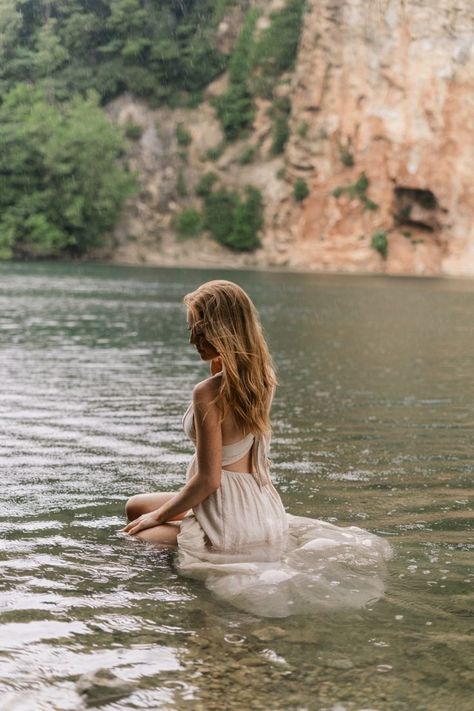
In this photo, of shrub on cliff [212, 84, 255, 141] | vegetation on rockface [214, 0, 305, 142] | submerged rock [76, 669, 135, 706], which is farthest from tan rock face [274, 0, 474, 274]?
submerged rock [76, 669, 135, 706]

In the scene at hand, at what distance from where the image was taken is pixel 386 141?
61.2m

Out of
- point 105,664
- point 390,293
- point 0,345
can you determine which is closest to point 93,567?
point 105,664

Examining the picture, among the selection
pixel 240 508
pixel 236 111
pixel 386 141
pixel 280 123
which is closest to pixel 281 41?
pixel 236 111

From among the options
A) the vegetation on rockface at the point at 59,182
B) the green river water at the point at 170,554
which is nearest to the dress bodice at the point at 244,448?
the green river water at the point at 170,554

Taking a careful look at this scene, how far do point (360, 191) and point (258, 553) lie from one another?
191ft

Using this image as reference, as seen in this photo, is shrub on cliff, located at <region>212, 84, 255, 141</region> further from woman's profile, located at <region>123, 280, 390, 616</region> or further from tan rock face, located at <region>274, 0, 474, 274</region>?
woman's profile, located at <region>123, 280, 390, 616</region>

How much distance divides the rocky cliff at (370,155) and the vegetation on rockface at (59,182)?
3.12 metres

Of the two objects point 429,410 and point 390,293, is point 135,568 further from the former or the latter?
point 390,293

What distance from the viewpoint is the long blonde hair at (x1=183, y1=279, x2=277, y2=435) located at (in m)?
4.71

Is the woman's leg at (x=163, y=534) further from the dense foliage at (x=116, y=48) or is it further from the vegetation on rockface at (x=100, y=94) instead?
the dense foliage at (x=116, y=48)

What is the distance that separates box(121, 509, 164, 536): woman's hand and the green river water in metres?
0.09

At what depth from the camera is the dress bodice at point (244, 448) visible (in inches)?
199

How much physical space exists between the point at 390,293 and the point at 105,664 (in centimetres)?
3530

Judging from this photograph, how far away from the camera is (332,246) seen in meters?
60.5
